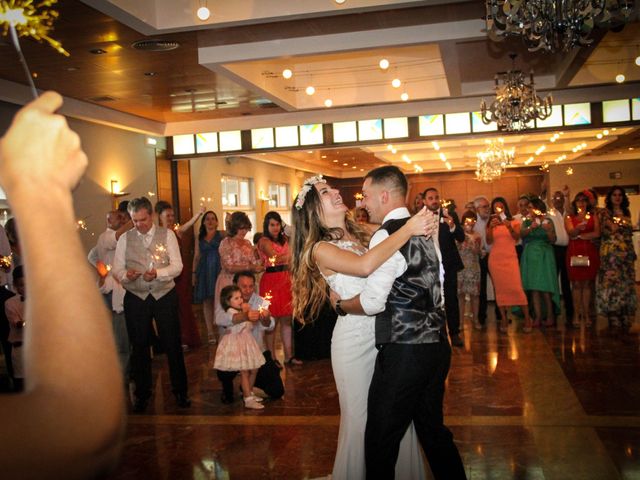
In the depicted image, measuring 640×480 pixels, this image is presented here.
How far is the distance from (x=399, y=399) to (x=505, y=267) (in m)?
6.00

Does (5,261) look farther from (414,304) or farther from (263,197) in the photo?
(263,197)

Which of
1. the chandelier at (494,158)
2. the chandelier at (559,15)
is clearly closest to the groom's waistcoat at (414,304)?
the chandelier at (559,15)

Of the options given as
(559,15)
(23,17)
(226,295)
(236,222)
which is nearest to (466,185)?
(236,222)

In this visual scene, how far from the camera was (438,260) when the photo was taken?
2854 millimetres

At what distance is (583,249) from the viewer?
8.40 m

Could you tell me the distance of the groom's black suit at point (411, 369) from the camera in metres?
2.69

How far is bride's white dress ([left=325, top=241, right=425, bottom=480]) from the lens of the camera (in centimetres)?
309

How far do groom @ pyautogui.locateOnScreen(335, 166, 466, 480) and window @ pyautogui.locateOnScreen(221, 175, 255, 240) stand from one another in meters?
13.8

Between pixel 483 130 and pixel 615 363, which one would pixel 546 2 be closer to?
pixel 615 363

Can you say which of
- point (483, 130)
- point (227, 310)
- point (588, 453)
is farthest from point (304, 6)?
point (483, 130)

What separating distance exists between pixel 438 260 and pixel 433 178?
23.2 meters

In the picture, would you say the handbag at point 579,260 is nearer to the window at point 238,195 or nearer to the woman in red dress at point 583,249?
the woman in red dress at point 583,249

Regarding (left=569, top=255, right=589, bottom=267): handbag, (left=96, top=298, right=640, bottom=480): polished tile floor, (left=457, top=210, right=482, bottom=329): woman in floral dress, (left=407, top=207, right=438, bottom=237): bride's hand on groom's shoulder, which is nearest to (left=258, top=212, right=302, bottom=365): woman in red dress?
(left=96, top=298, right=640, bottom=480): polished tile floor

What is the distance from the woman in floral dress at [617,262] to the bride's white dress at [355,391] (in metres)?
5.94
